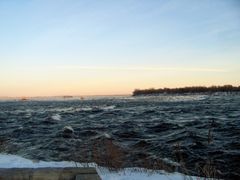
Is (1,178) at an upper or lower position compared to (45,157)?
upper

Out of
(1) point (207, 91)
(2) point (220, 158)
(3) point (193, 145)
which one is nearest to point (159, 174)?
(2) point (220, 158)

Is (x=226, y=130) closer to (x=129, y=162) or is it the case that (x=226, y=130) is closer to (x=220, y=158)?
(x=220, y=158)

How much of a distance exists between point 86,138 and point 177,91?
119m

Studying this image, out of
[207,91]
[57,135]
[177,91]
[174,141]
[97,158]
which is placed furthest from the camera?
[177,91]

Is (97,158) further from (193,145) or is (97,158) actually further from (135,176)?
(193,145)

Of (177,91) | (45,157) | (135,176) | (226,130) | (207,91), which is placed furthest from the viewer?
(177,91)

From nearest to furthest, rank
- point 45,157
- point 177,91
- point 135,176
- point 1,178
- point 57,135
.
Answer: point 1,178
point 135,176
point 45,157
point 57,135
point 177,91

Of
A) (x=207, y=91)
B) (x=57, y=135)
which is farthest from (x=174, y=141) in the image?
(x=207, y=91)

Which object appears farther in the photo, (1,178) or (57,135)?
(57,135)

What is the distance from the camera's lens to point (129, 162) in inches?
420

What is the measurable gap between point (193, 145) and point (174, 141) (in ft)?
4.93

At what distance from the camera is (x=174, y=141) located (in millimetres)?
14906

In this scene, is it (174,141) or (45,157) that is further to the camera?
(174,141)

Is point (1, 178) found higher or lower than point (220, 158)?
higher
